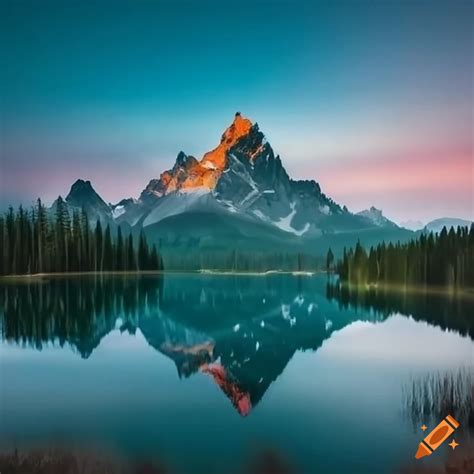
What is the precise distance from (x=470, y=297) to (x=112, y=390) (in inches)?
1274

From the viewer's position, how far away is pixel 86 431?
33.8 ft

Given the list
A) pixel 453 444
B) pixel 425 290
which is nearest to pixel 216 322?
pixel 453 444

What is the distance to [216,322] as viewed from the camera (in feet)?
100


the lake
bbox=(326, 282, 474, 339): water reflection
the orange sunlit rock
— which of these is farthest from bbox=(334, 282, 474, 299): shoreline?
the orange sunlit rock

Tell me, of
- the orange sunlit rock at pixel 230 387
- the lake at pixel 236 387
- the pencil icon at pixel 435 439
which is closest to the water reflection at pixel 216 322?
the orange sunlit rock at pixel 230 387

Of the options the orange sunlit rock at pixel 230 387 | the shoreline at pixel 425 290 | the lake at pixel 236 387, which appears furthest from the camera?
→ the shoreline at pixel 425 290

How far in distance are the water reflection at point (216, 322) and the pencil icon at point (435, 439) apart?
7.70 feet

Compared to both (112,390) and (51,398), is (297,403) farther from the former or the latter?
(51,398)

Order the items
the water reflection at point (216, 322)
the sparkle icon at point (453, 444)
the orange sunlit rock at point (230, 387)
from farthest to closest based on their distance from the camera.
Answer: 1. the water reflection at point (216, 322)
2. the orange sunlit rock at point (230, 387)
3. the sparkle icon at point (453, 444)

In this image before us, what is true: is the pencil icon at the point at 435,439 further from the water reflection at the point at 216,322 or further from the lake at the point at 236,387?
the water reflection at the point at 216,322

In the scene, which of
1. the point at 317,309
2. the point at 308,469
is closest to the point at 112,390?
the point at 308,469

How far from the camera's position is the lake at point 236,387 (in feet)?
31.3

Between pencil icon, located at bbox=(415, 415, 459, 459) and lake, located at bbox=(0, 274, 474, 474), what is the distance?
0.12 m

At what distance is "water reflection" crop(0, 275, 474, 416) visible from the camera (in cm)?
1773
